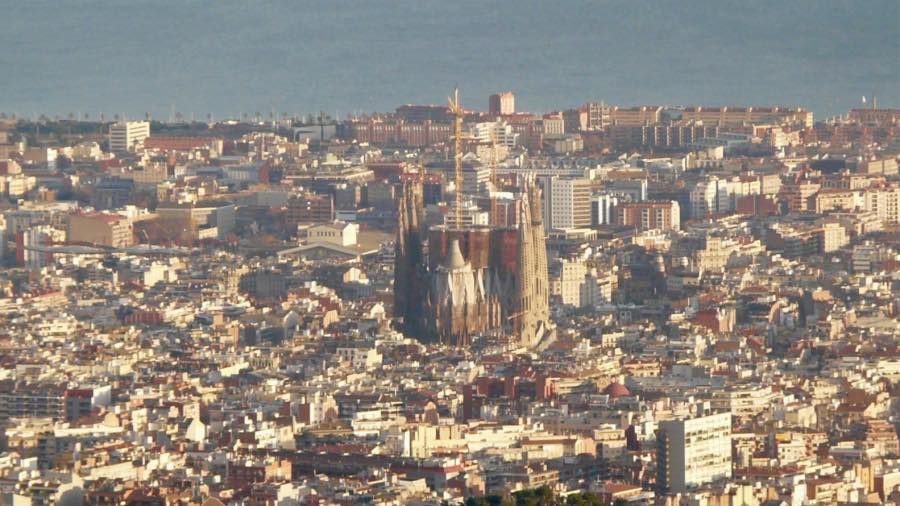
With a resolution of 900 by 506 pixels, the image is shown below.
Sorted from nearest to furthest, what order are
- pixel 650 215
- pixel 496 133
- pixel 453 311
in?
pixel 453 311 < pixel 650 215 < pixel 496 133

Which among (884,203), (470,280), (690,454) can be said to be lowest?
(884,203)

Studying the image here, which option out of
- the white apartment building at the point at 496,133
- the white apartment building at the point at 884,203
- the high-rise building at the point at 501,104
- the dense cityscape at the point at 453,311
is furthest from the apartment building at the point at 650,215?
the high-rise building at the point at 501,104

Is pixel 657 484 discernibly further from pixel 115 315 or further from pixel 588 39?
pixel 588 39

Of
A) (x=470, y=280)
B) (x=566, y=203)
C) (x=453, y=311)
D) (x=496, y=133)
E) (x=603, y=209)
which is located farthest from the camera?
(x=496, y=133)

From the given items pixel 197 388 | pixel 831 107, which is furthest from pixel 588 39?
pixel 197 388

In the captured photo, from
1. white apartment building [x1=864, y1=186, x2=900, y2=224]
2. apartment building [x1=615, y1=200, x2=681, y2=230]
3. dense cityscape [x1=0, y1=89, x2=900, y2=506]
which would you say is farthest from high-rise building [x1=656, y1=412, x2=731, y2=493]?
white apartment building [x1=864, y1=186, x2=900, y2=224]

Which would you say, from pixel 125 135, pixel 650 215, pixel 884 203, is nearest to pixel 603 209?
pixel 650 215

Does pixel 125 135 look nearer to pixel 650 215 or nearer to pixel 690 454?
pixel 650 215
